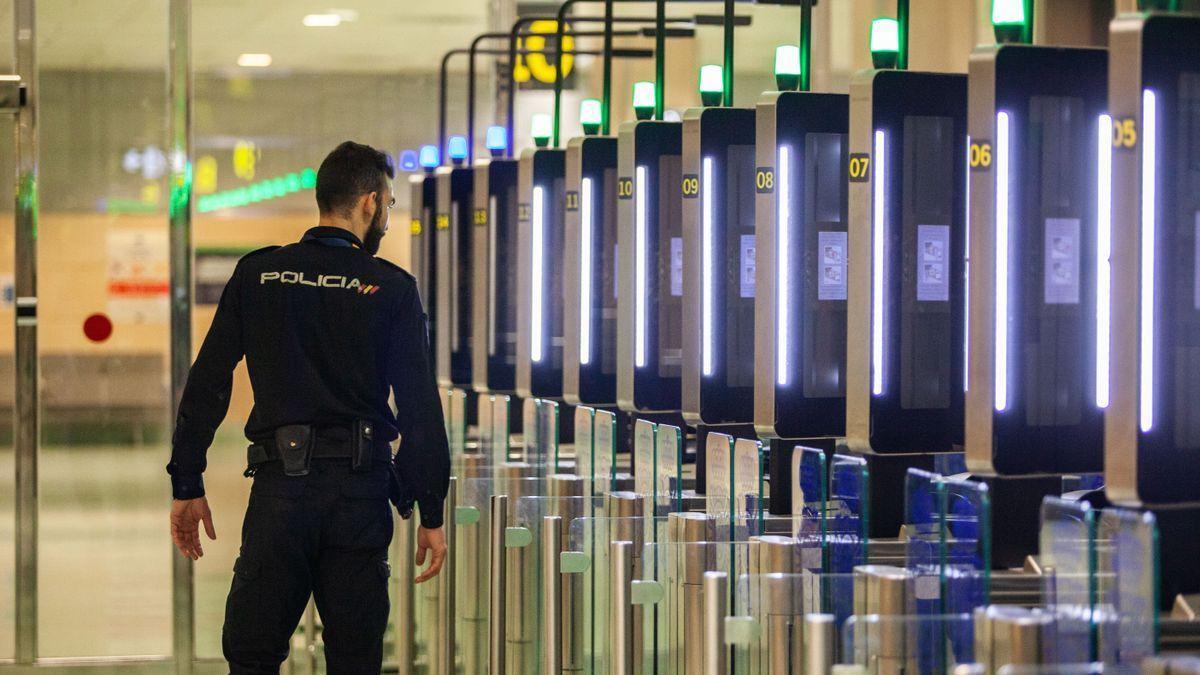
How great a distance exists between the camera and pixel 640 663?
3.49 metres

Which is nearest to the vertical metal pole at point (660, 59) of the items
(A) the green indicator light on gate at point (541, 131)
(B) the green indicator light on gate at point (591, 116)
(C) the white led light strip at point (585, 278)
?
(C) the white led light strip at point (585, 278)

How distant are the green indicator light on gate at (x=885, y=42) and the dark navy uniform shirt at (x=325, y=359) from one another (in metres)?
1.17

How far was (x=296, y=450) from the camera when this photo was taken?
4.01 metres

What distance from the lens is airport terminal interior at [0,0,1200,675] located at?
2.62 meters

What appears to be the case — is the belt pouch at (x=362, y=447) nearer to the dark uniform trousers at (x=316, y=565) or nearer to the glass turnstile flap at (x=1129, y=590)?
the dark uniform trousers at (x=316, y=565)

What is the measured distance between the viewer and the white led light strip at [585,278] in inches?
215

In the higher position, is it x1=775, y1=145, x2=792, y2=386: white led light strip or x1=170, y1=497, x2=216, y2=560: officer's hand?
x1=775, y1=145, x2=792, y2=386: white led light strip

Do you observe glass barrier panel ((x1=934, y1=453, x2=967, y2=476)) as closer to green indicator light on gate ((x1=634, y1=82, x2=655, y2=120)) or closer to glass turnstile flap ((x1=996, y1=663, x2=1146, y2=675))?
glass turnstile flap ((x1=996, y1=663, x2=1146, y2=675))

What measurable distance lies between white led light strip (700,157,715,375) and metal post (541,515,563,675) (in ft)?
1.84

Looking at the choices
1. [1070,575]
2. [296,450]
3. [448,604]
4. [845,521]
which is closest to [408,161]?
[448,604]

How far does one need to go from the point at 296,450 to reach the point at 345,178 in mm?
624

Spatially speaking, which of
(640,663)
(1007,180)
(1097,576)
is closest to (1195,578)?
(1097,576)

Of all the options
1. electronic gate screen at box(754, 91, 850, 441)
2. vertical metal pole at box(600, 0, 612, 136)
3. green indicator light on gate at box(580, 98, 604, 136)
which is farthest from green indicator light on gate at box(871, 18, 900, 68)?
green indicator light on gate at box(580, 98, 604, 136)

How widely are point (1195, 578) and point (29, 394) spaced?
565 cm
